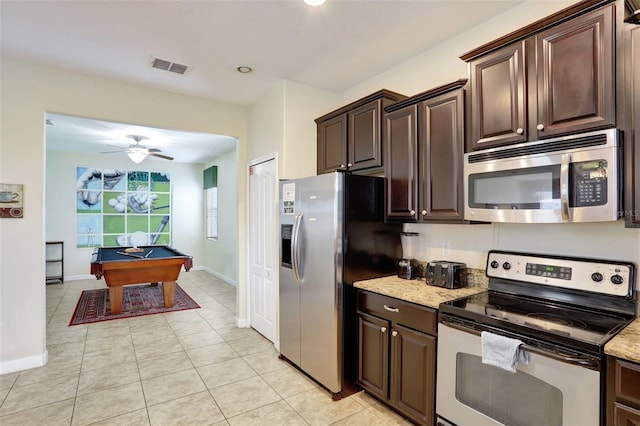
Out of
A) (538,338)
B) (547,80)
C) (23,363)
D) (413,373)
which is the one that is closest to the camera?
(538,338)

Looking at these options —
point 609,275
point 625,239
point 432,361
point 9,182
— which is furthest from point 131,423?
point 625,239

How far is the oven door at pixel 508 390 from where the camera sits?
4.73 ft

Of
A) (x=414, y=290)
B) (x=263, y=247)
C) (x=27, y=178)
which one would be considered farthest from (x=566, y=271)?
(x=27, y=178)

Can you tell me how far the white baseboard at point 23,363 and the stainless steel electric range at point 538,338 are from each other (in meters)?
3.63

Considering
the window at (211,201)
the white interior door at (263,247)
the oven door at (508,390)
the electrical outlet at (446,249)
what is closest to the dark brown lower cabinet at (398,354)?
the oven door at (508,390)

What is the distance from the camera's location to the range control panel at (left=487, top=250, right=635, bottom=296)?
5.80ft

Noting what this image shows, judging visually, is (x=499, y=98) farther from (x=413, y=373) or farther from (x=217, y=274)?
(x=217, y=274)

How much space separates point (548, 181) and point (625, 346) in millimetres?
838

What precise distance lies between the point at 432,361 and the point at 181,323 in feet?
11.9

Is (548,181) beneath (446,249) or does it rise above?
above

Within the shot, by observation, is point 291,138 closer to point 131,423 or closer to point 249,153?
point 249,153

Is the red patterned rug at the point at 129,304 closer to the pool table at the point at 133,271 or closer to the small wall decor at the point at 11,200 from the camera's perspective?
the pool table at the point at 133,271

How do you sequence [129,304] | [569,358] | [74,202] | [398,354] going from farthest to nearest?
1. [74,202]
2. [129,304]
3. [398,354]
4. [569,358]

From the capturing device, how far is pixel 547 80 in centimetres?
182
